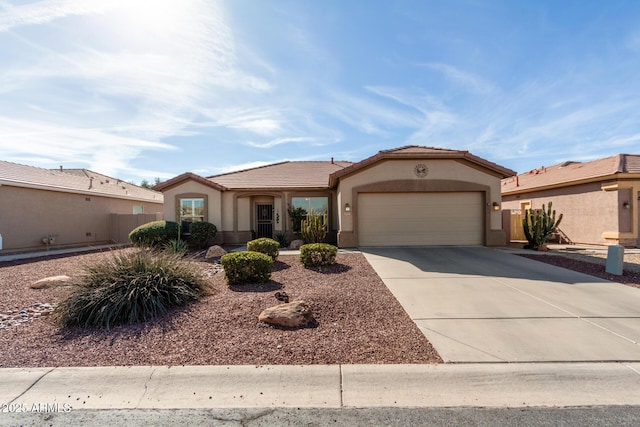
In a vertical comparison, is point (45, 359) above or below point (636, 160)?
below

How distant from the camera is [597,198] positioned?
15227 millimetres

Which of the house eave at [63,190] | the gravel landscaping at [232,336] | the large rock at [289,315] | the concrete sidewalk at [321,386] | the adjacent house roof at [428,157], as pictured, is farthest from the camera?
the house eave at [63,190]

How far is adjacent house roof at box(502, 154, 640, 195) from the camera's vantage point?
47.3 feet

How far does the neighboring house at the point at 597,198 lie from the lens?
1420 centimetres

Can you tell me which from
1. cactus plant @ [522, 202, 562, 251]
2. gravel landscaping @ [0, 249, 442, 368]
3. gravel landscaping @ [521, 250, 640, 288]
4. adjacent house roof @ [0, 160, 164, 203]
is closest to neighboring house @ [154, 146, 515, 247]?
cactus plant @ [522, 202, 562, 251]

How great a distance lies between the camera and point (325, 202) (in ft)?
54.3

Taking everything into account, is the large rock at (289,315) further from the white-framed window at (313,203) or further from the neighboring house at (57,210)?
the neighboring house at (57,210)

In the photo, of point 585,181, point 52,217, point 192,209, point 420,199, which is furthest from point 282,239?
point 585,181

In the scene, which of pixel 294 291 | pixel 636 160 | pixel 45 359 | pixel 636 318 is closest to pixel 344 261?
pixel 294 291

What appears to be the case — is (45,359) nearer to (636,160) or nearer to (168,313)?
(168,313)

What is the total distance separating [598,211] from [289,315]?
17346 mm

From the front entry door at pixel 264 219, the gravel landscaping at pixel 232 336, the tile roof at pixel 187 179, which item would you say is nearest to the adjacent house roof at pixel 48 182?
the tile roof at pixel 187 179

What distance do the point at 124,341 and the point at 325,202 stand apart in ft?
41.7

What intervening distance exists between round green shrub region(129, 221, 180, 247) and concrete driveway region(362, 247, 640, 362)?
31.3ft
